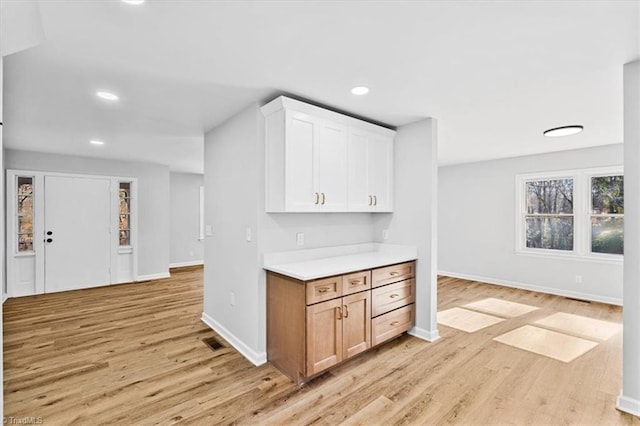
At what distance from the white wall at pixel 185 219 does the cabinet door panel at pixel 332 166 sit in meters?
5.86

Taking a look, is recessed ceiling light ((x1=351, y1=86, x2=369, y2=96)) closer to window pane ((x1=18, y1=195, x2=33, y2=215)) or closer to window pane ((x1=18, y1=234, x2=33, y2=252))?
window pane ((x1=18, y1=195, x2=33, y2=215))

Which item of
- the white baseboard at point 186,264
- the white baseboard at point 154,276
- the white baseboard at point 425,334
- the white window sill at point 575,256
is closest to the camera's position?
the white baseboard at point 425,334

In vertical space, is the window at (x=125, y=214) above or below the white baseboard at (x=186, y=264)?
above

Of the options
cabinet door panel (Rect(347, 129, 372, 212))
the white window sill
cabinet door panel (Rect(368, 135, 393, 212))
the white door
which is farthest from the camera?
the white door

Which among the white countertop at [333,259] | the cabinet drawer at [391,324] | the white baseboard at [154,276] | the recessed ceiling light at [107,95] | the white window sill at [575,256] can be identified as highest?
the recessed ceiling light at [107,95]

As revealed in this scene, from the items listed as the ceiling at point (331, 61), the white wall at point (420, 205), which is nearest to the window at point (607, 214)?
the ceiling at point (331, 61)

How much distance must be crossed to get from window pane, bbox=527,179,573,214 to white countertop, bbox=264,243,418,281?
3.45 m

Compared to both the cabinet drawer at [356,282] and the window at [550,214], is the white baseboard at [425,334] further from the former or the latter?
the window at [550,214]

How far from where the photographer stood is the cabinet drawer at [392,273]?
3.00m

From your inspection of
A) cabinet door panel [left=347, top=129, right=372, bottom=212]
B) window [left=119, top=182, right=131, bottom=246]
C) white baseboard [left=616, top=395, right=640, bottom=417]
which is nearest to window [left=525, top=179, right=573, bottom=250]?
white baseboard [left=616, top=395, right=640, bottom=417]

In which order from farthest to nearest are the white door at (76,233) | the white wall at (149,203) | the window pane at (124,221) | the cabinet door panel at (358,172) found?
the window pane at (124,221)
the white wall at (149,203)
the white door at (76,233)
the cabinet door panel at (358,172)

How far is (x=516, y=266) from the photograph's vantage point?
18.6 feet

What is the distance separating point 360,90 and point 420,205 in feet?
4.80

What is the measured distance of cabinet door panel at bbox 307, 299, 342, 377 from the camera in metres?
2.49
